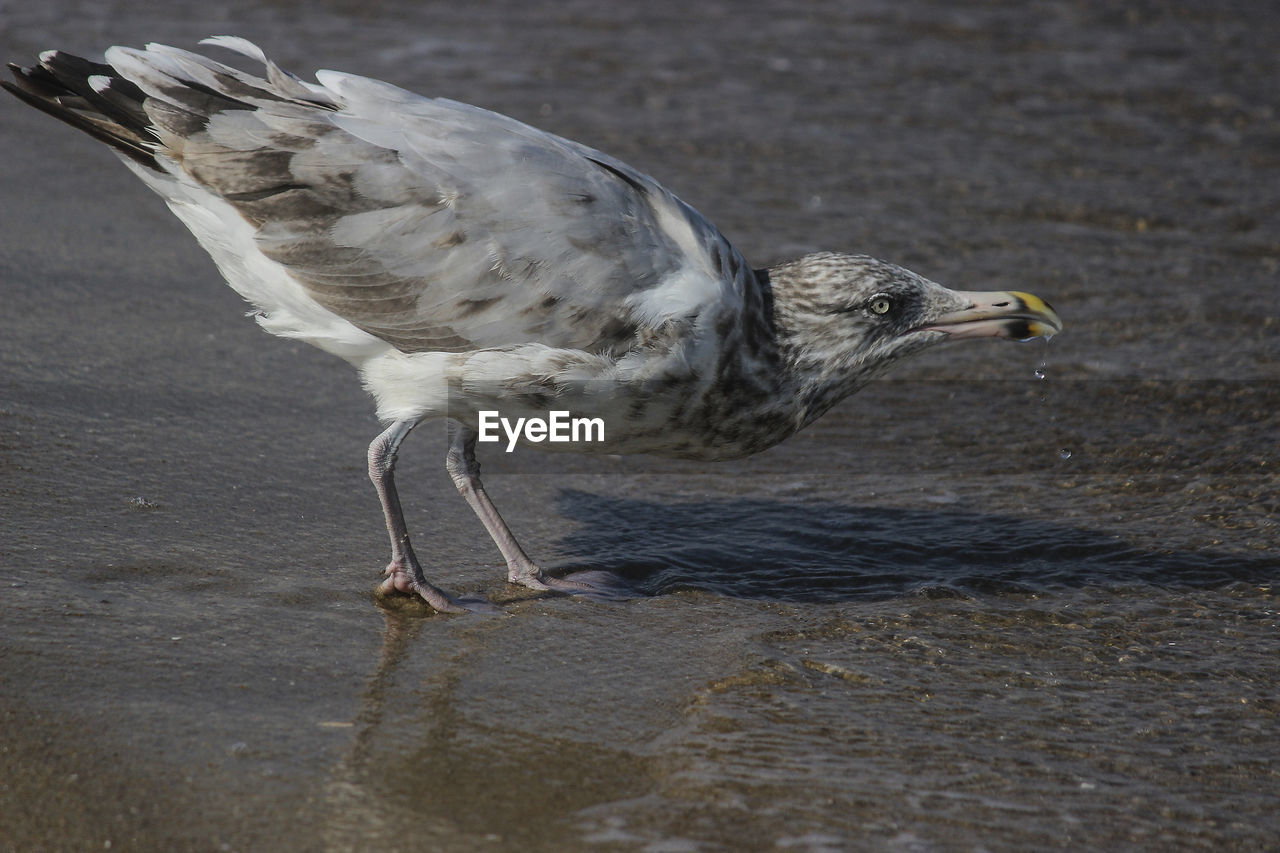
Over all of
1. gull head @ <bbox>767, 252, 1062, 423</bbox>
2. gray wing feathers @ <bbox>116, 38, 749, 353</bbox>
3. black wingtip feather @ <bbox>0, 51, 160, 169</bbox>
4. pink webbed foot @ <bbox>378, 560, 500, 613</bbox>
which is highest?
black wingtip feather @ <bbox>0, 51, 160, 169</bbox>

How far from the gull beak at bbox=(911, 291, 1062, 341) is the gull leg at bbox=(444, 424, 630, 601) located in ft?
4.82

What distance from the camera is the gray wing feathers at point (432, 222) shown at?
468 centimetres

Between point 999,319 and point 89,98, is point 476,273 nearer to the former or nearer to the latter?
point 89,98

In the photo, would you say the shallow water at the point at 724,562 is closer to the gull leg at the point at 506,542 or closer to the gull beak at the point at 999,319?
the gull leg at the point at 506,542

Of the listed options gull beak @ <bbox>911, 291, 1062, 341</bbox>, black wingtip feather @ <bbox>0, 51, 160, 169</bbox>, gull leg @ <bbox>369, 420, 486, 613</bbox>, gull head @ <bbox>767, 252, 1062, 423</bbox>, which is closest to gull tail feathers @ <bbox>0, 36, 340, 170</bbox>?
black wingtip feather @ <bbox>0, 51, 160, 169</bbox>

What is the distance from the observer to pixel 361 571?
4.88 m

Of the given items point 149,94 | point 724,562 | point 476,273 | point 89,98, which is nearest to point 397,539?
point 476,273

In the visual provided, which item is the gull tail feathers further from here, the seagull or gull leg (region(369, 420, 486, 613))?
gull leg (region(369, 420, 486, 613))

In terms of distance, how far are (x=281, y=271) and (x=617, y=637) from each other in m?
1.71

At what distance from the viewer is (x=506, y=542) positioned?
16.6ft

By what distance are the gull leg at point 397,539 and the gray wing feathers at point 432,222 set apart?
1.12 feet

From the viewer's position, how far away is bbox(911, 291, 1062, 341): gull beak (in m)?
5.02

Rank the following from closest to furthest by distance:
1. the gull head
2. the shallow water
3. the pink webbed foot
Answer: the shallow water → the pink webbed foot → the gull head

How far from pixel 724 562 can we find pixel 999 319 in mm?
1338
